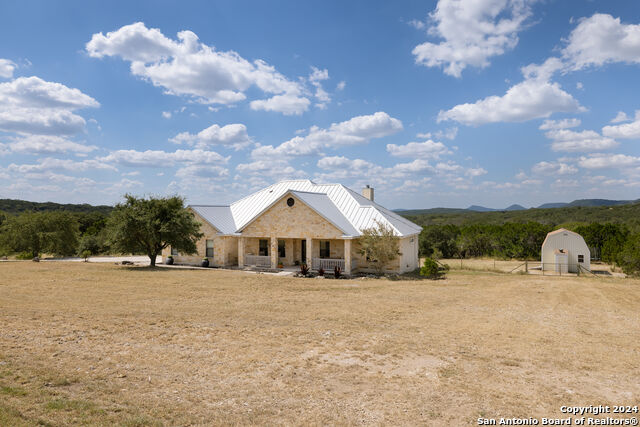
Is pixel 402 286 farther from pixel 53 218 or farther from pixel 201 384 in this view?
pixel 53 218

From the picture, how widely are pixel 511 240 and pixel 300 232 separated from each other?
25519mm

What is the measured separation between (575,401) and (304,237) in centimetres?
2091

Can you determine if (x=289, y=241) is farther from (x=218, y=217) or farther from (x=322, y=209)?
(x=218, y=217)

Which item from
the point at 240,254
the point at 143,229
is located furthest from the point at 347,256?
the point at 143,229

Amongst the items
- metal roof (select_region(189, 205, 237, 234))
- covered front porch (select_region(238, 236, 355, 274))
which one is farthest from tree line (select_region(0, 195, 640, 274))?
covered front porch (select_region(238, 236, 355, 274))

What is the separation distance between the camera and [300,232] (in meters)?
26.9

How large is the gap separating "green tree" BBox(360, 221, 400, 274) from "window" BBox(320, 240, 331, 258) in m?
3.52

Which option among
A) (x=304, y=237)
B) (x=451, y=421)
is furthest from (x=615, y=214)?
(x=451, y=421)

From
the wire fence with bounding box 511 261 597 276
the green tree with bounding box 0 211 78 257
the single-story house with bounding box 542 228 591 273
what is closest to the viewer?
the wire fence with bounding box 511 261 597 276

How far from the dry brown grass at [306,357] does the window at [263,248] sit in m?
12.7

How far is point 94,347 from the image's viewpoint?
9352mm

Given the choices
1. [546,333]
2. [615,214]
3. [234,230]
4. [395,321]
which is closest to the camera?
[546,333]

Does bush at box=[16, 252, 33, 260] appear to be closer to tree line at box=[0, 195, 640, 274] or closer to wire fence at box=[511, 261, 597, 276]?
tree line at box=[0, 195, 640, 274]

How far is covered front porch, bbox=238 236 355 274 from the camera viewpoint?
2634 cm
